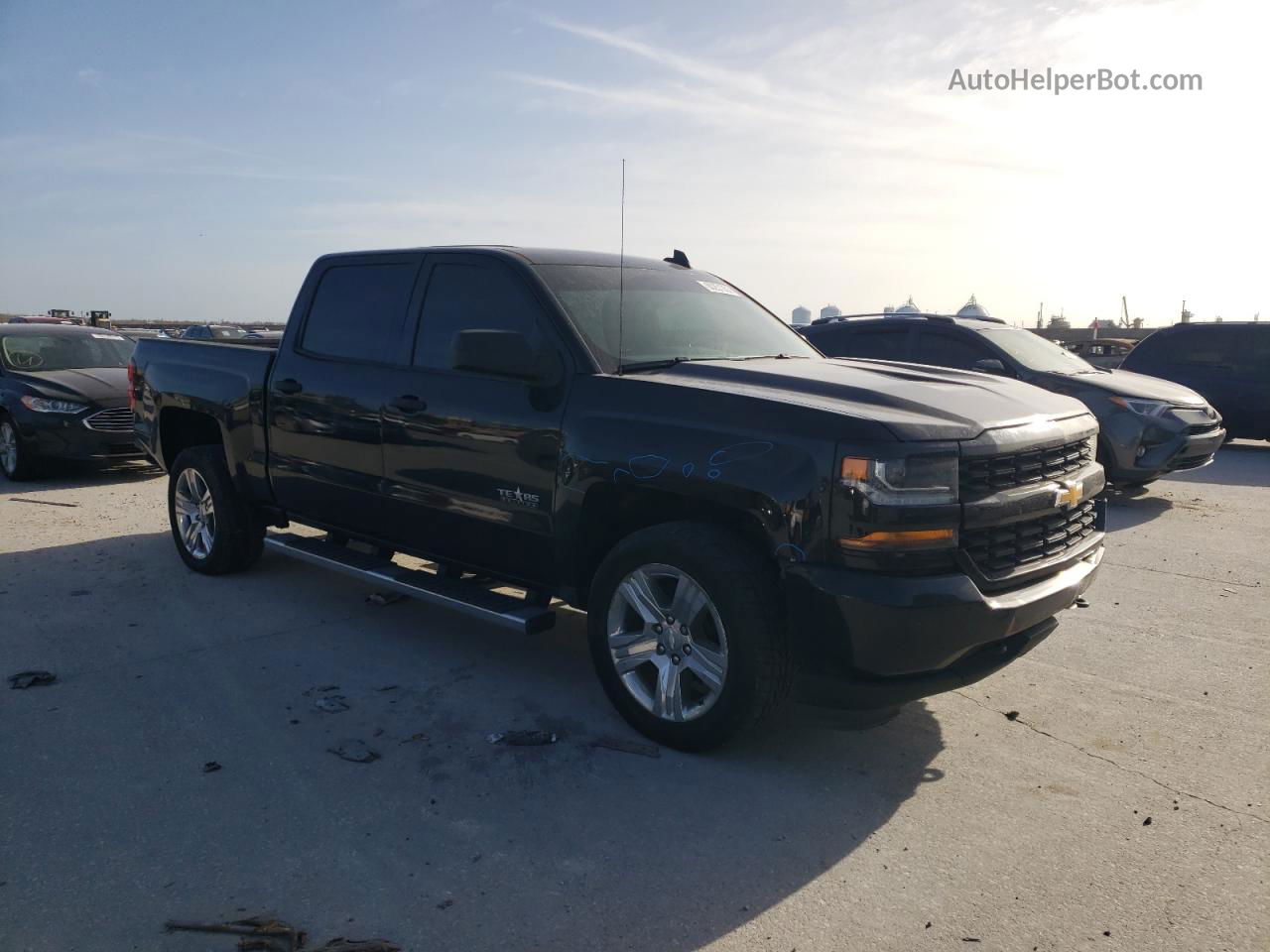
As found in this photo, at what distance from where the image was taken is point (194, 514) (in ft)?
21.1

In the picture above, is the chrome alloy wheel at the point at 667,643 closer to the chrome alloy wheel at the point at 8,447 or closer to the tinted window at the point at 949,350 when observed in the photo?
the tinted window at the point at 949,350

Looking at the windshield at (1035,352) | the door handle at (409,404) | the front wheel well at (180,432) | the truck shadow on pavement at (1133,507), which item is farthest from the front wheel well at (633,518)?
the windshield at (1035,352)

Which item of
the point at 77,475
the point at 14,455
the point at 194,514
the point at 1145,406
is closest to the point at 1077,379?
the point at 1145,406

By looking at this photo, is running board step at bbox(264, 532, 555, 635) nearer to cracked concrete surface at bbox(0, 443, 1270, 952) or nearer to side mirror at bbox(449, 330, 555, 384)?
cracked concrete surface at bbox(0, 443, 1270, 952)

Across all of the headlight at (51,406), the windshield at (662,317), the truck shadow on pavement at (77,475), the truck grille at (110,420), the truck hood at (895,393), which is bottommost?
the truck shadow on pavement at (77,475)

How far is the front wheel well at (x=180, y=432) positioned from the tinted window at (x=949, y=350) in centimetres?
665

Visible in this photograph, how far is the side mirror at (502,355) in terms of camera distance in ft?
13.3

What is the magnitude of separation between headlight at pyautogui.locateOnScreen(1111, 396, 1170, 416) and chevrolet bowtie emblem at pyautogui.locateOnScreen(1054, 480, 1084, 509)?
5719 mm

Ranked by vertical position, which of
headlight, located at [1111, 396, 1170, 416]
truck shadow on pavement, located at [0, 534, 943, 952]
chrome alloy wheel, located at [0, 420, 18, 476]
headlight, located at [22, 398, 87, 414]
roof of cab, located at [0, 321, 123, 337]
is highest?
Answer: roof of cab, located at [0, 321, 123, 337]

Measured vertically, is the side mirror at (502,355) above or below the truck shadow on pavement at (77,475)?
above

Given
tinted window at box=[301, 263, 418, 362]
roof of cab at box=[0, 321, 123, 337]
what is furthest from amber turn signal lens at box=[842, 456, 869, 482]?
roof of cab at box=[0, 321, 123, 337]

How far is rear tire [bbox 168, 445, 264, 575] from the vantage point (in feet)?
20.1

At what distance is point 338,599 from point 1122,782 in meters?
4.34

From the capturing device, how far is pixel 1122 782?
3562 millimetres
